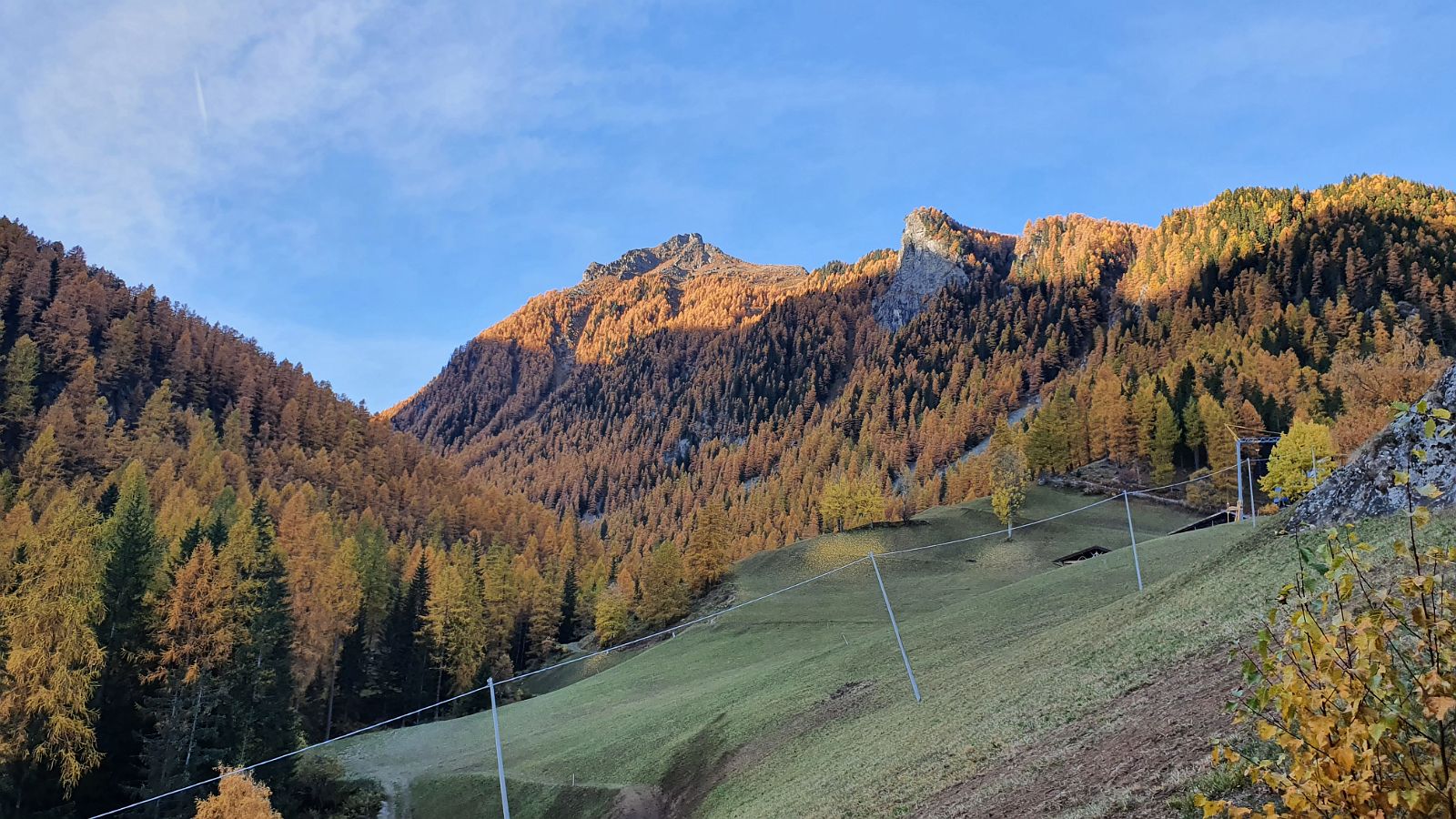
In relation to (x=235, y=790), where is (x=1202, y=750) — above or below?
above

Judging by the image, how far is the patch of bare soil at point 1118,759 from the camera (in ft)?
39.8

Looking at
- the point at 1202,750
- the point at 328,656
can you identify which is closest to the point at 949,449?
the point at 328,656

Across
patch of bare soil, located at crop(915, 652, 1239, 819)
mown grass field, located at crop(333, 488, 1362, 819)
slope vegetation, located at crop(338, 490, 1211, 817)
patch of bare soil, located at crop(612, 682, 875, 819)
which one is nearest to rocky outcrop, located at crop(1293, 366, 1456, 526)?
mown grass field, located at crop(333, 488, 1362, 819)

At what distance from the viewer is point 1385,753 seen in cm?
443

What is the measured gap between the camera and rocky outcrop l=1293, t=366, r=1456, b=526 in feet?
64.8

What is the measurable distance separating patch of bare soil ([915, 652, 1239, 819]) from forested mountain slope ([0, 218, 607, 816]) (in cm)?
4392

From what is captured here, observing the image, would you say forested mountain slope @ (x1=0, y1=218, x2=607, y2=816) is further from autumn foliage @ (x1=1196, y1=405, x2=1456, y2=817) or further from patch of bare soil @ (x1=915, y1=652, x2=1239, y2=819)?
autumn foliage @ (x1=1196, y1=405, x2=1456, y2=817)

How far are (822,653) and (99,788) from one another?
40.6 metres

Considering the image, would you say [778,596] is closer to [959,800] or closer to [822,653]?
[822,653]

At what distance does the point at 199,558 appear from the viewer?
50000 millimetres

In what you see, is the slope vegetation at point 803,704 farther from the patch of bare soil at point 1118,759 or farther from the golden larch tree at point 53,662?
the golden larch tree at point 53,662

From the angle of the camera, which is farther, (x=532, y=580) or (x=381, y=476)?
(x=381, y=476)

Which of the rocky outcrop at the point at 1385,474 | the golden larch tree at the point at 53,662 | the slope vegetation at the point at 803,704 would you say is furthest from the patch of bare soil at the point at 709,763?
the golden larch tree at the point at 53,662

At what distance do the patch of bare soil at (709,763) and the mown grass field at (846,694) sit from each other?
0.12 meters
